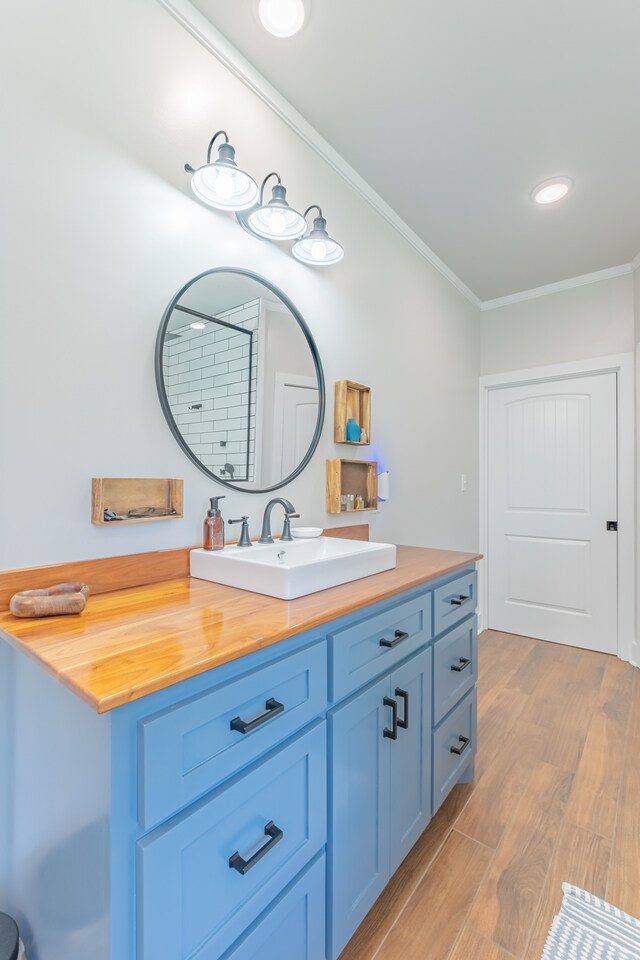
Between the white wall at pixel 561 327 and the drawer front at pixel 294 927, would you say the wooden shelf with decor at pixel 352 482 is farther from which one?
the white wall at pixel 561 327

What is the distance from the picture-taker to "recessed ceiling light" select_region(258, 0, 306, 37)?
1337 mm

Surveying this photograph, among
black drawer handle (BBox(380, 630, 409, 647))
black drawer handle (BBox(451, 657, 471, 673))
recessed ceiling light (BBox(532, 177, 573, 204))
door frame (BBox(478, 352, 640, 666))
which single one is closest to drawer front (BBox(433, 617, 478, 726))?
black drawer handle (BBox(451, 657, 471, 673))

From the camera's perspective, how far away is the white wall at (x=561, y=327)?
298 cm

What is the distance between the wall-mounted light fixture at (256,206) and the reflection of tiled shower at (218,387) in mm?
273

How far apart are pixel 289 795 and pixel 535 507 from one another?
3029 mm

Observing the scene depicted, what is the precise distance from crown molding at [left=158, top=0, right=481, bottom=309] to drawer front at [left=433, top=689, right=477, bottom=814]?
229cm

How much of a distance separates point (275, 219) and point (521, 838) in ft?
7.54

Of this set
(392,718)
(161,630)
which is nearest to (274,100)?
(161,630)

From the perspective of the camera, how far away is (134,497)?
3.99ft

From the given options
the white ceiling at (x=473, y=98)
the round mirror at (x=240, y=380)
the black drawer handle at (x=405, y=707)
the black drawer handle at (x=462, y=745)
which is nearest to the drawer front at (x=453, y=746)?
the black drawer handle at (x=462, y=745)

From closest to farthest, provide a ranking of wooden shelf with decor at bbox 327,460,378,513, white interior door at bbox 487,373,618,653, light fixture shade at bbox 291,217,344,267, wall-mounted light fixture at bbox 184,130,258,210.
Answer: wall-mounted light fixture at bbox 184,130,258,210
light fixture shade at bbox 291,217,344,267
wooden shelf with decor at bbox 327,460,378,513
white interior door at bbox 487,373,618,653

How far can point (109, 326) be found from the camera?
118 cm

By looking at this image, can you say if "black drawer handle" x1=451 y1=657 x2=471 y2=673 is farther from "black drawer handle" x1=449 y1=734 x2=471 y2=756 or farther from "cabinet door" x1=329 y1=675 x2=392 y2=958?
"cabinet door" x1=329 y1=675 x2=392 y2=958

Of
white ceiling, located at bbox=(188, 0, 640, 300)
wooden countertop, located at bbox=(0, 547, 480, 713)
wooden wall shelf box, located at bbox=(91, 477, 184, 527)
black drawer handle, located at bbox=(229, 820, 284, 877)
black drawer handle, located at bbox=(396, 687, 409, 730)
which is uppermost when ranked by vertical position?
white ceiling, located at bbox=(188, 0, 640, 300)
